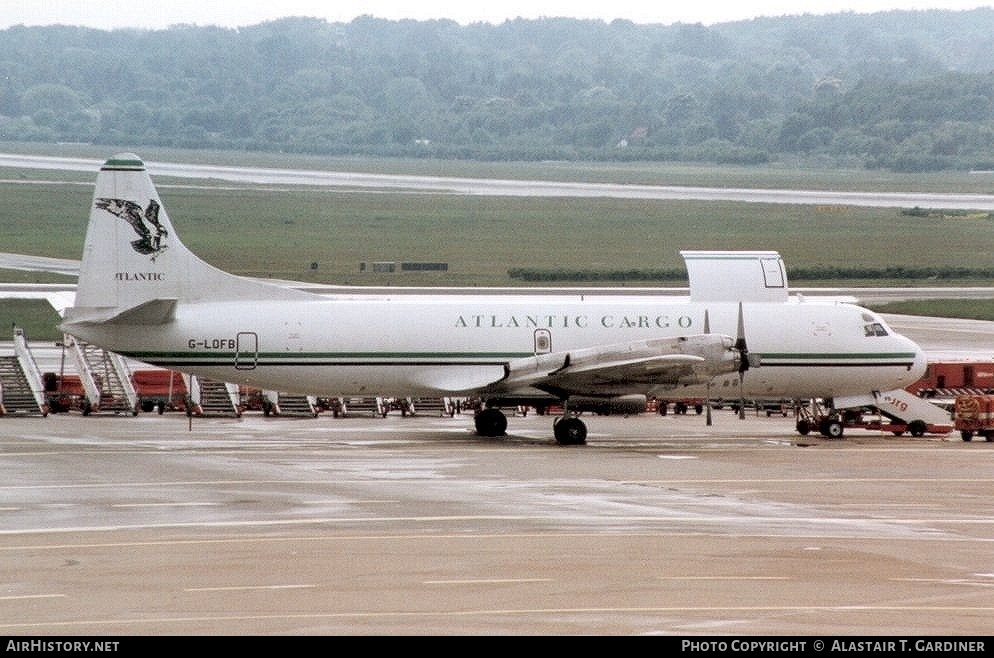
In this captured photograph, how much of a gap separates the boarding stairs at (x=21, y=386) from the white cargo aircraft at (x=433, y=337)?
25.4 ft

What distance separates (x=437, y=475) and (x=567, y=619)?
1468 centimetres

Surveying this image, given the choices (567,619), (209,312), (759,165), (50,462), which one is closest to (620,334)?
(209,312)

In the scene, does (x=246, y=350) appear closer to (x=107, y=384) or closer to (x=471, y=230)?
(x=107, y=384)

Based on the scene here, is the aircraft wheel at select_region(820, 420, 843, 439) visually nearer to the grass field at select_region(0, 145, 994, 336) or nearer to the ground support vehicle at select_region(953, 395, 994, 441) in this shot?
the ground support vehicle at select_region(953, 395, 994, 441)

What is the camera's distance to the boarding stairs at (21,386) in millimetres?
47312

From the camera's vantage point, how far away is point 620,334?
43.2 meters

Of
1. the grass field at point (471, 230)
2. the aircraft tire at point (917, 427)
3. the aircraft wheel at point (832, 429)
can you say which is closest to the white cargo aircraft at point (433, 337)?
the aircraft wheel at point (832, 429)

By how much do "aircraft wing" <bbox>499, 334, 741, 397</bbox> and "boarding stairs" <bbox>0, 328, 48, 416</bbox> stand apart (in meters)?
16.2

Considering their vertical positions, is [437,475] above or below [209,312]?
below

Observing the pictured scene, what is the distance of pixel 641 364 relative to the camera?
39.7 metres

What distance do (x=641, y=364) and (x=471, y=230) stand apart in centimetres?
8067

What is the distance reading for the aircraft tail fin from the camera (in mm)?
40844

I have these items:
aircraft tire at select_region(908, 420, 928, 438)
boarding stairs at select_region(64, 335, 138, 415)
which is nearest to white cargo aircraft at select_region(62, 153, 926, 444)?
aircraft tire at select_region(908, 420, 928, 438)
